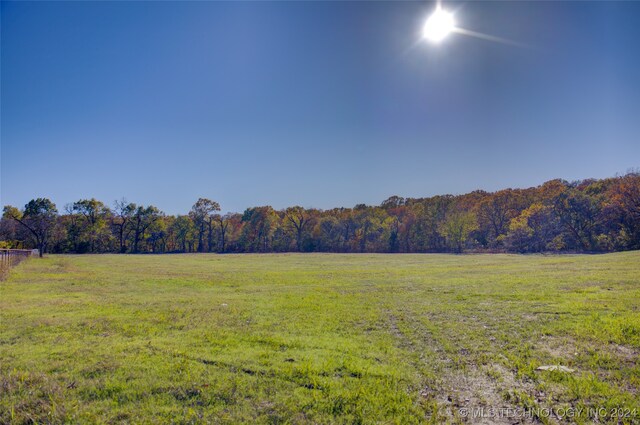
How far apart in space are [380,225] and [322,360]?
89.3 m

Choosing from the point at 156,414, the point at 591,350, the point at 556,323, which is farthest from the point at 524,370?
the point at 156,414

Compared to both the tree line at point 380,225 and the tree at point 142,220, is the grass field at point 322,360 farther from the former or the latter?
the tree at point 142,220

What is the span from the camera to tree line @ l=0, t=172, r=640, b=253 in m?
65.8

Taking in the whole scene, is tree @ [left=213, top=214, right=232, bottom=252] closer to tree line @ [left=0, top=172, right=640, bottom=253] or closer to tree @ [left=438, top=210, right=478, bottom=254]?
tree line @ [left=0, top=172, right=640, bottom=253]

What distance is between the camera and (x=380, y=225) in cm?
9550

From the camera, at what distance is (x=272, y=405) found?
584 cm

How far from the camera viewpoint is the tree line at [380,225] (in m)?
65.8

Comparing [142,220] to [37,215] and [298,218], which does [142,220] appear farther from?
[298,218]

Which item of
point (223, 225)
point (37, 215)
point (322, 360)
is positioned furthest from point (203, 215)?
point (322, 360)

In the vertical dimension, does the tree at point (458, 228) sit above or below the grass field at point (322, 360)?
above

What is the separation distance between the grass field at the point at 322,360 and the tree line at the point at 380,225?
60.9 meters

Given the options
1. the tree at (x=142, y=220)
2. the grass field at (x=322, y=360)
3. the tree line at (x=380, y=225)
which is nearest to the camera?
the grass field at (x=322, y=360)

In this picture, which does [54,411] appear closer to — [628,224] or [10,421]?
[10,421]

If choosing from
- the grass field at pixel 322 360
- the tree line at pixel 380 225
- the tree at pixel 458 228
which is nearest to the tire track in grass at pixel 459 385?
the grass field at pixel 322 360
